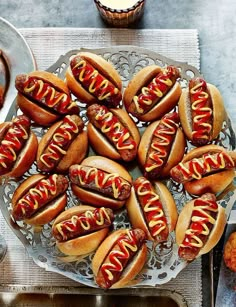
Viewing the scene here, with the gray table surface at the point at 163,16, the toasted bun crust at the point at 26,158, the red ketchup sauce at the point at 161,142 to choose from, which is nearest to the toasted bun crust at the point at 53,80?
the toasted bun crust at the point at 26,158

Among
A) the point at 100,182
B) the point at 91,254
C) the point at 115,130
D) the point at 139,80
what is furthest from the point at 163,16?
the point at 91,254

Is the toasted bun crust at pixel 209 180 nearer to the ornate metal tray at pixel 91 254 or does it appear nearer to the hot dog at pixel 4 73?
the ornate metal tray at pixel 91 254

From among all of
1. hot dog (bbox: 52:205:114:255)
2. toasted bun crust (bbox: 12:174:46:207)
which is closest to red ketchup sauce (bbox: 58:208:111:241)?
hot dog (bbox: 52:205:114:255)

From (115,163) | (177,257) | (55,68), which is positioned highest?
(55,68)

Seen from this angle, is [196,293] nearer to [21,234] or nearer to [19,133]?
[21,234]

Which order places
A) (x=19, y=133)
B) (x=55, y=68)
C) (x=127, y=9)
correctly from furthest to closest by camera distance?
(x=127, y=9)
(x=55, y=68)
(x=19, y=133)

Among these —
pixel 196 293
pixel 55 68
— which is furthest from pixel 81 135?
pixel 196 293

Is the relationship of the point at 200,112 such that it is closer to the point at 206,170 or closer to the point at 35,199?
the point at 206,170
